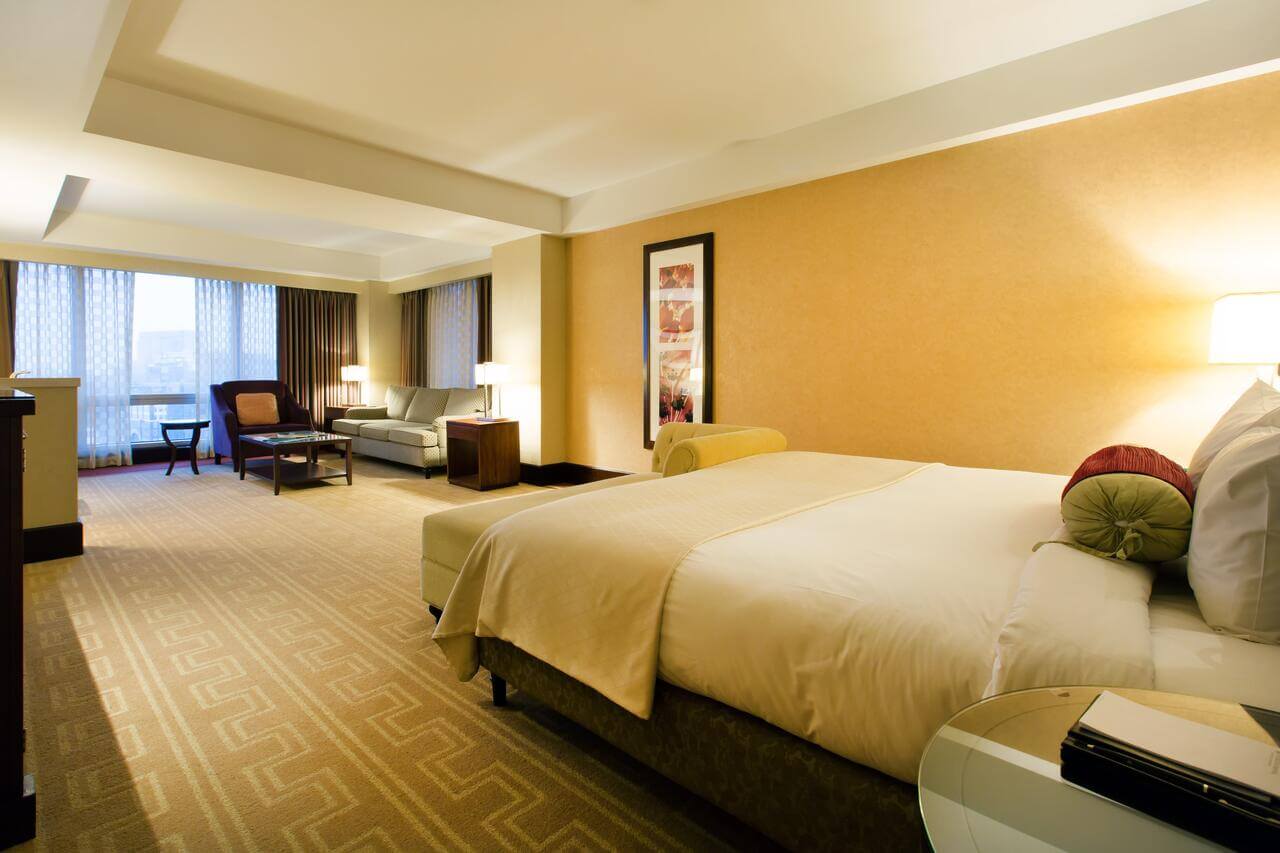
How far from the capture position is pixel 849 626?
43.4 inches

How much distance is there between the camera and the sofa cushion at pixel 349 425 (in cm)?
721

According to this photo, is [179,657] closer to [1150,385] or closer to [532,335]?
[532,335]

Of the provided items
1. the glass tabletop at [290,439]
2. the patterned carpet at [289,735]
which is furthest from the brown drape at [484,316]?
the patterned carpet at [289,735]

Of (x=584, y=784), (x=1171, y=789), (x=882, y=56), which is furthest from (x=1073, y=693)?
(x=882, y=56)

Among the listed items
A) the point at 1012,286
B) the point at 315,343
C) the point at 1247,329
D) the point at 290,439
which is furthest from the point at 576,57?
the point at 315,343

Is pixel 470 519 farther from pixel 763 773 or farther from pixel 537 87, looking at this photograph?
pixel 537 87

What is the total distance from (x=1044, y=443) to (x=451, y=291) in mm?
6960

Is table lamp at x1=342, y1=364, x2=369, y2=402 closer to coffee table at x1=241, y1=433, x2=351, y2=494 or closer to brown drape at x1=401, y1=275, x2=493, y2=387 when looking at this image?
brown drape at x1=401, y1=275, x2=493, y2=387

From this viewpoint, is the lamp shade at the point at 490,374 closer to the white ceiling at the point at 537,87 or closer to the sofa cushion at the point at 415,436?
the sofa cushion at the point at 415,436

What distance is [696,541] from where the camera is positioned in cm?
149

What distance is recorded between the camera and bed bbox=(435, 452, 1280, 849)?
98 cm

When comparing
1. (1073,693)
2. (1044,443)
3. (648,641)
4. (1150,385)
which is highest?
(1150,385)

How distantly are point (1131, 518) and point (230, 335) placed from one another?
9.22 meters

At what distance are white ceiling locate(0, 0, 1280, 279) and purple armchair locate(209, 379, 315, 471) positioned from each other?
2.25 m
